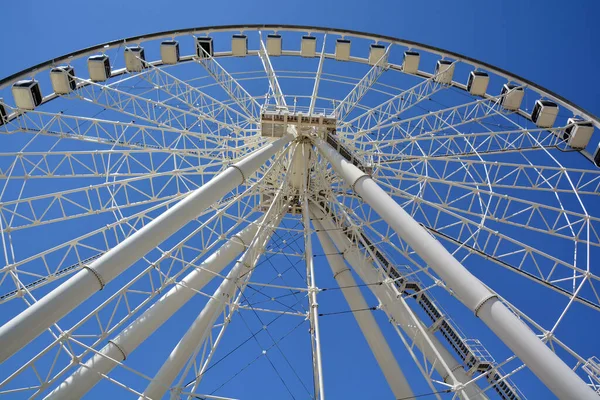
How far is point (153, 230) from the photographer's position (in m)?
10.8

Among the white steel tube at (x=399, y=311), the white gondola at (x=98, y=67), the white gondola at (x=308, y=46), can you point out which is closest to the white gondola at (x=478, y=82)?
the white gondola at (x=308, y=46)

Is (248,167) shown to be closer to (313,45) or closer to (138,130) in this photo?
(138,130)

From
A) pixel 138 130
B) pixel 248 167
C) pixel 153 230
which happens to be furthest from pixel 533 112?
pixel 153 230

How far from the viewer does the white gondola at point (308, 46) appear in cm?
2395

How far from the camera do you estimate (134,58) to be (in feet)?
71.4

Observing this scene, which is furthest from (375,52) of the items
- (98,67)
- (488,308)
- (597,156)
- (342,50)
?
(488,308)

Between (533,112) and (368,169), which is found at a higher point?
(533,112)

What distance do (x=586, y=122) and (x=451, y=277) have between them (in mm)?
12243

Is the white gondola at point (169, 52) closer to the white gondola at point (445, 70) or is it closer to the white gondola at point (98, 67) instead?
the white gondola at point (98, 67)

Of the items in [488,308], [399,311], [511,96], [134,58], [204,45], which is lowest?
[399,311]

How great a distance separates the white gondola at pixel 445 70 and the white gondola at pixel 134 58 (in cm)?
1200

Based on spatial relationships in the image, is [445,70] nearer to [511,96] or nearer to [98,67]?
[511,96]

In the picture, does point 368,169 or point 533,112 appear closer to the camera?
point 368,169

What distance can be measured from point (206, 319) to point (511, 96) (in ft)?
48.0
